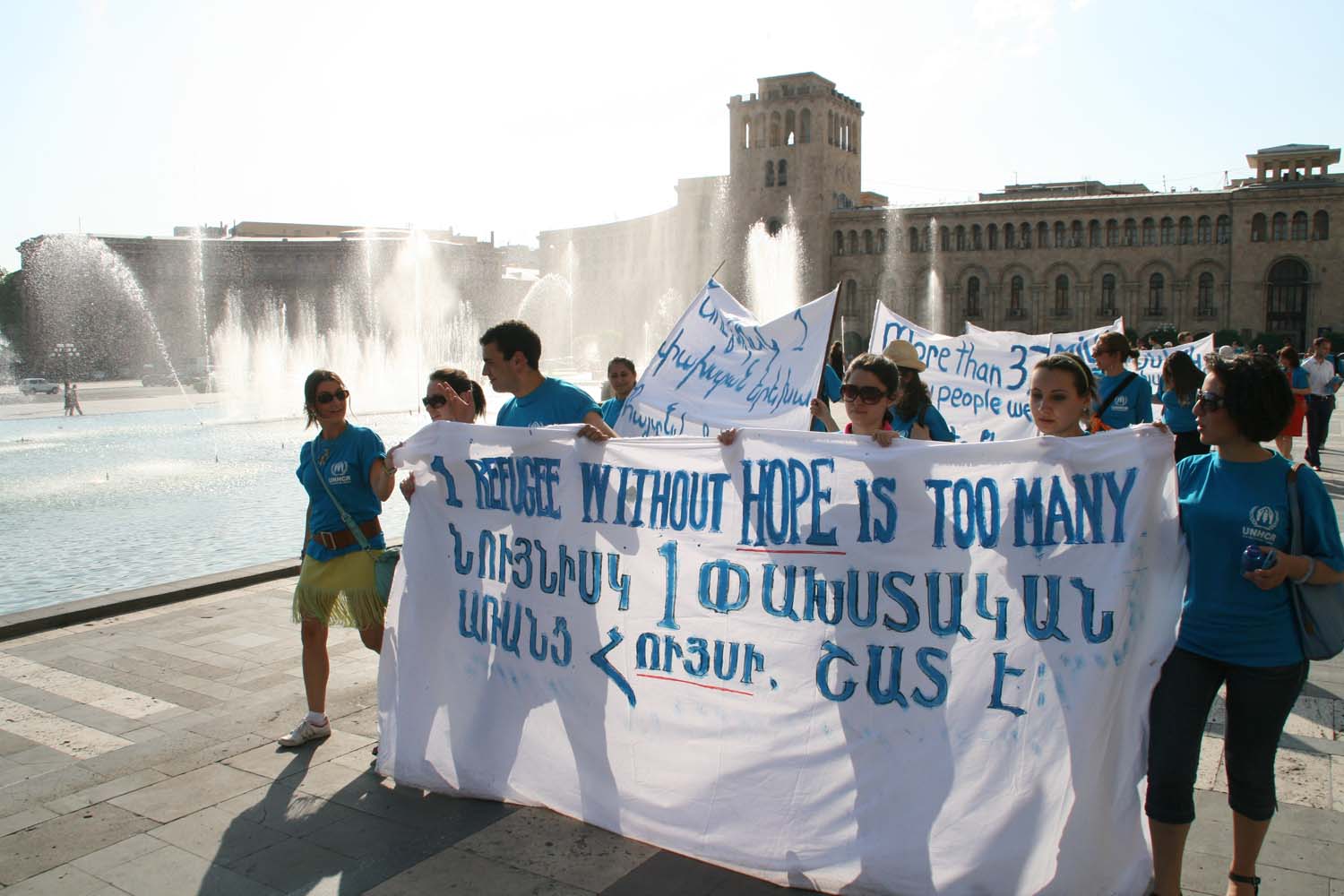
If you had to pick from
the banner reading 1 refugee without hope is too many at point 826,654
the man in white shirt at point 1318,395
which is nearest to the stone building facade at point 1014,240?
the man in white shirt at point 1318,395

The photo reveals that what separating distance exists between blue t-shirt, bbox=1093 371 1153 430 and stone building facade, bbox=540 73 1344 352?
50.1m

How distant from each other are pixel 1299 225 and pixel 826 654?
6821cm

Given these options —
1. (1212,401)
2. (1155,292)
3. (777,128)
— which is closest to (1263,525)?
(1212,401)

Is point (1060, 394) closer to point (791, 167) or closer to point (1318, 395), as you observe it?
point (1318, 395)

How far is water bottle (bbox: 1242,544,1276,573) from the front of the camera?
10.2 feet

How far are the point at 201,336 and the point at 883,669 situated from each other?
81.5m

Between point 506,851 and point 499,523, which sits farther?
point 499,523

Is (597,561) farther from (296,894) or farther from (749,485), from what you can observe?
(296,894)

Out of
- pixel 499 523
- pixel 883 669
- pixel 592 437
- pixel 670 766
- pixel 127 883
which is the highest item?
pixel 592 437

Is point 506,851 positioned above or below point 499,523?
below

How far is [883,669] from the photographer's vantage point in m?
3.67

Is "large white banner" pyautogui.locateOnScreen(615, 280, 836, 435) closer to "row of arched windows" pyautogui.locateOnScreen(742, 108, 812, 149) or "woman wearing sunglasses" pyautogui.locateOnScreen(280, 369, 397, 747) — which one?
"woman wearing sunglasses" pyautogui.locateOnScreen(280, 369, 397, 747)

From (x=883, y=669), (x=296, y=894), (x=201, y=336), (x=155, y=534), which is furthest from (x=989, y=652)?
(x=201, y=336)

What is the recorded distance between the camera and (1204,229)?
209 feet
